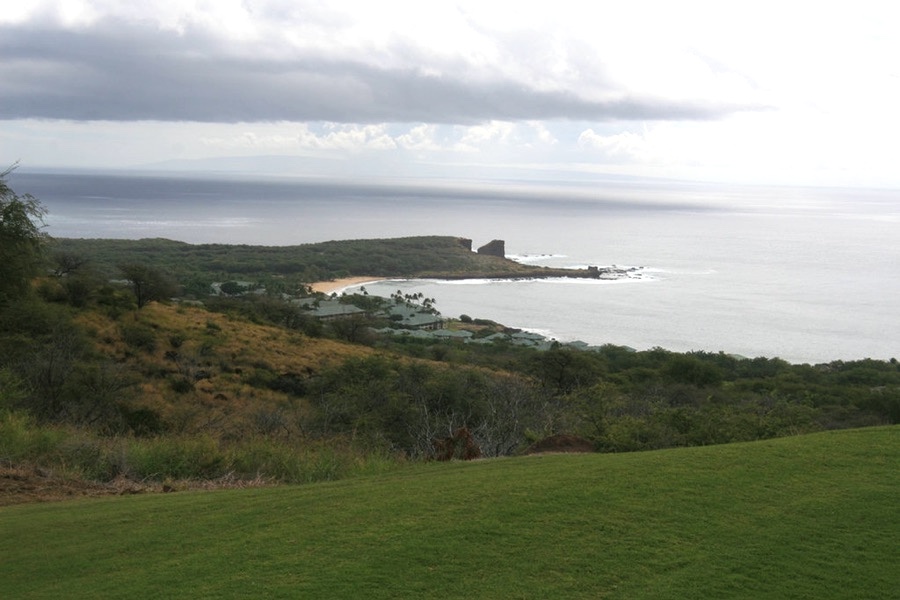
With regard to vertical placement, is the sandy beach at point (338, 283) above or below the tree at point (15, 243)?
below

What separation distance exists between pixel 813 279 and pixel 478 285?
103 feet

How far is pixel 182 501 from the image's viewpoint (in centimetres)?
734

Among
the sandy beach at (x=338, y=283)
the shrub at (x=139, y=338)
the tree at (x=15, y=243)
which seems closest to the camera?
the tree at (x=15, y=243)

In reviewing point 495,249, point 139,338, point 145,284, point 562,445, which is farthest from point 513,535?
point 495,249

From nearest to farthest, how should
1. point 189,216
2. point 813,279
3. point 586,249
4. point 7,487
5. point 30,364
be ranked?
point 7,487 → point 30,364 → point 813,279 → point 586,249 → point 189,216

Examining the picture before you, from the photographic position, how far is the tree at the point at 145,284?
3262cm

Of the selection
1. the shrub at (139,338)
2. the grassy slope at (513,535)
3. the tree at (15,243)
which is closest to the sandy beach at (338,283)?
the shrub at (139,338)

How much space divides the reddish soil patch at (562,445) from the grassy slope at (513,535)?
6.82ft

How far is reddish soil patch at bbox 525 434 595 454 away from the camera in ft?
32.1

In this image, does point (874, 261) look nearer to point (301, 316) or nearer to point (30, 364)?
point (301, 316)

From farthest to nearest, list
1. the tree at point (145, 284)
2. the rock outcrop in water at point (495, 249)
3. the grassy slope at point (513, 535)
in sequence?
the rock outcrop in water at point (495, 249), the tree at point (145, 284), the grassy slope at point (513, 535)

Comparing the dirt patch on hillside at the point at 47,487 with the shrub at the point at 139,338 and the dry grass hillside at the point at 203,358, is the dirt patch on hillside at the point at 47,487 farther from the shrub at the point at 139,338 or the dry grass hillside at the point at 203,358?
the shrub at the point at 139,338

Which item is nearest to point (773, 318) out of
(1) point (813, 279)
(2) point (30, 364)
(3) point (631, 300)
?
(3) point (631, 300)

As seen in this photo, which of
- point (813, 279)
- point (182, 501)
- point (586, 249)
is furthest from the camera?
point (586, 249)
